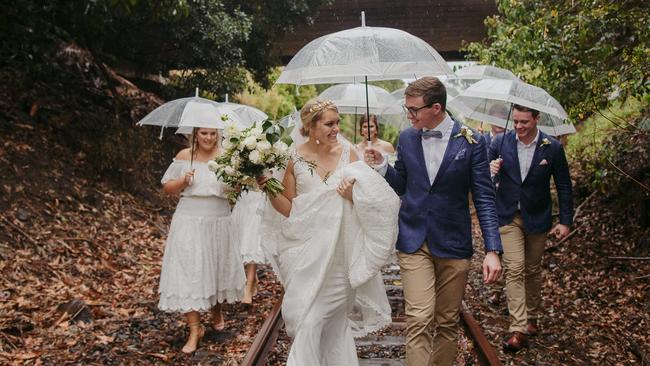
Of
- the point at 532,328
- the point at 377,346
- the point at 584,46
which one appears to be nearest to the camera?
the point at 377,346

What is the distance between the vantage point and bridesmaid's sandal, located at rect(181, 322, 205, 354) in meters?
6.48

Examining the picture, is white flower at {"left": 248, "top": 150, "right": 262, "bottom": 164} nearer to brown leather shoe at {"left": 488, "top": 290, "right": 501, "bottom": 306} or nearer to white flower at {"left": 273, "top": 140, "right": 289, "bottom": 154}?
white flower at {"left": 273, "top": 140, "right": 289, "bottom": 154}

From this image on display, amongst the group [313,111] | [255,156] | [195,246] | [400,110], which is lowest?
[195,246]

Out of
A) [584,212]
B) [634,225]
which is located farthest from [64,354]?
[584,212]

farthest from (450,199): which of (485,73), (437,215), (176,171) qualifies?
(485,73)

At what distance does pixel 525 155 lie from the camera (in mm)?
6809

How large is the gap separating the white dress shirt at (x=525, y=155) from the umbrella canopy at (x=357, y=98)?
356cm

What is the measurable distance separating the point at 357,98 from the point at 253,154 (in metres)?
5.69

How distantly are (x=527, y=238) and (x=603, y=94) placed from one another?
2.03 m

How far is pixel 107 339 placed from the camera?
22.2 feet

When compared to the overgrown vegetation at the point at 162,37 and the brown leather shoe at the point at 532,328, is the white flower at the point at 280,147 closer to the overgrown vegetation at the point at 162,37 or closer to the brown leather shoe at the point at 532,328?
the brown leather shoe at the point at 532,328

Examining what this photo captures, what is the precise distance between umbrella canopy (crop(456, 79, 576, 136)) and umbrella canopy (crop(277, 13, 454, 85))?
1.67 meters

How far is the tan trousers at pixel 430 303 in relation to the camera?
4520 millimetres

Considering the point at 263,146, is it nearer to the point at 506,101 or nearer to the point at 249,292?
the point at 506,101
